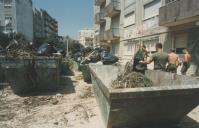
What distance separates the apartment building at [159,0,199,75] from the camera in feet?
34.4

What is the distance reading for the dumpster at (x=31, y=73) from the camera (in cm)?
739

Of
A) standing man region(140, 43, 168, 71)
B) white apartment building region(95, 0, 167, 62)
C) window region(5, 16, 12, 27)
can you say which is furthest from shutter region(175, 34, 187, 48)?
window region(5, 16, 12, 27)

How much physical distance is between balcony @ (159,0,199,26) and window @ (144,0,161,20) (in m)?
2.10

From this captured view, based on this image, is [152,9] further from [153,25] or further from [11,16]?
[11,16]

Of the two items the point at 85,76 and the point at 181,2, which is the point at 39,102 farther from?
the point at 181,2

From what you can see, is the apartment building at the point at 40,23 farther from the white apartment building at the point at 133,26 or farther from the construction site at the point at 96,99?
the construction site at the point at 96,99

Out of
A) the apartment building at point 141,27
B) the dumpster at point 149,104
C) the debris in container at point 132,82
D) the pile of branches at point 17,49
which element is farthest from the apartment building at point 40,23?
the dumpster at point 149,104

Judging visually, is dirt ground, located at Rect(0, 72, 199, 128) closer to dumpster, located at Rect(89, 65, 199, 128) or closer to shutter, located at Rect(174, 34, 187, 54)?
dumpster, located at Rect(89, 65, 199, 128)

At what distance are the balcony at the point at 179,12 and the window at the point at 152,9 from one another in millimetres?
2102

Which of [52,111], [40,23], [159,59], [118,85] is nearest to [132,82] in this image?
[118,85]

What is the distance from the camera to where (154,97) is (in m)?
3.35

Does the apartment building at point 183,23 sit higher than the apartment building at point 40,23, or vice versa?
the apartment building at point 40,23

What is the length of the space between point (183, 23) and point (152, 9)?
14.9 feet

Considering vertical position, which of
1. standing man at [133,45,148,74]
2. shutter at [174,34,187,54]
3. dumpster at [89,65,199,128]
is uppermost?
shutter at [174,34,187,54]
